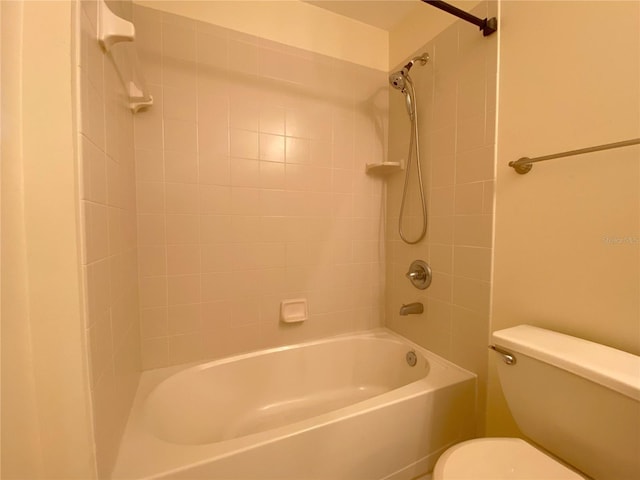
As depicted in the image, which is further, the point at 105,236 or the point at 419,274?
the point at 419,274

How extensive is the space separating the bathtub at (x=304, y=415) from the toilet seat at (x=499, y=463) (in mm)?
258

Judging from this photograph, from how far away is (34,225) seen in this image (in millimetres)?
527

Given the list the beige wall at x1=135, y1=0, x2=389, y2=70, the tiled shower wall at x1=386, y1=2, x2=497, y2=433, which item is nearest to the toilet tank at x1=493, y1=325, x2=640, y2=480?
the tiled shower wall at x1=386, y1=2, x2=497, y2=433

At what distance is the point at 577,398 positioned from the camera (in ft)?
2.29

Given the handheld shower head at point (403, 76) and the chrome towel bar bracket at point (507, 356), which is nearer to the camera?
the chrome towel bar bracket at point (507, 356)

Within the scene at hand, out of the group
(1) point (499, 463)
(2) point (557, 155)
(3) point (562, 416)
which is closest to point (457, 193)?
(2) point (557, 155)

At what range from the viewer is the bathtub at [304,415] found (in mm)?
791

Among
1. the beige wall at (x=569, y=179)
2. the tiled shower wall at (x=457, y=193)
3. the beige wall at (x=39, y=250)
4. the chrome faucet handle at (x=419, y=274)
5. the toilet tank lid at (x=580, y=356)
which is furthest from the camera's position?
the chrome faucet handle at (x=419, y=274)

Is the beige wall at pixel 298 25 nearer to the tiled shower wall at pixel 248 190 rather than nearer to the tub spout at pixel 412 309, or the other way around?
the tiled shower wall at pixel 248 190

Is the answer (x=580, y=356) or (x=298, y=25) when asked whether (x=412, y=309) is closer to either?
(x=580, y=356)

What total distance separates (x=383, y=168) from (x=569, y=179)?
2.85ft

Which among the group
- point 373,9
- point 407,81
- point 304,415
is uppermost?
point 373,9

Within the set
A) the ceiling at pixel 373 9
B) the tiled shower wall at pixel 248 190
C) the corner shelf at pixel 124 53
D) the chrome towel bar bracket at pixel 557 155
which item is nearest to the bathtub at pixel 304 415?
the tiled shower wall at pixel 248 190

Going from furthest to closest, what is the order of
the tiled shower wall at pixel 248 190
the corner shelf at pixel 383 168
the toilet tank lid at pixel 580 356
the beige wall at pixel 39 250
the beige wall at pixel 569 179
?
the corner shelf at pixel 383 168 → the tiled shower wall at pixel 248 190 → the beige wall at pixel 569 179 → the toilet tank lid at pixel 580 356 → the beige wall at pixel 39 250
